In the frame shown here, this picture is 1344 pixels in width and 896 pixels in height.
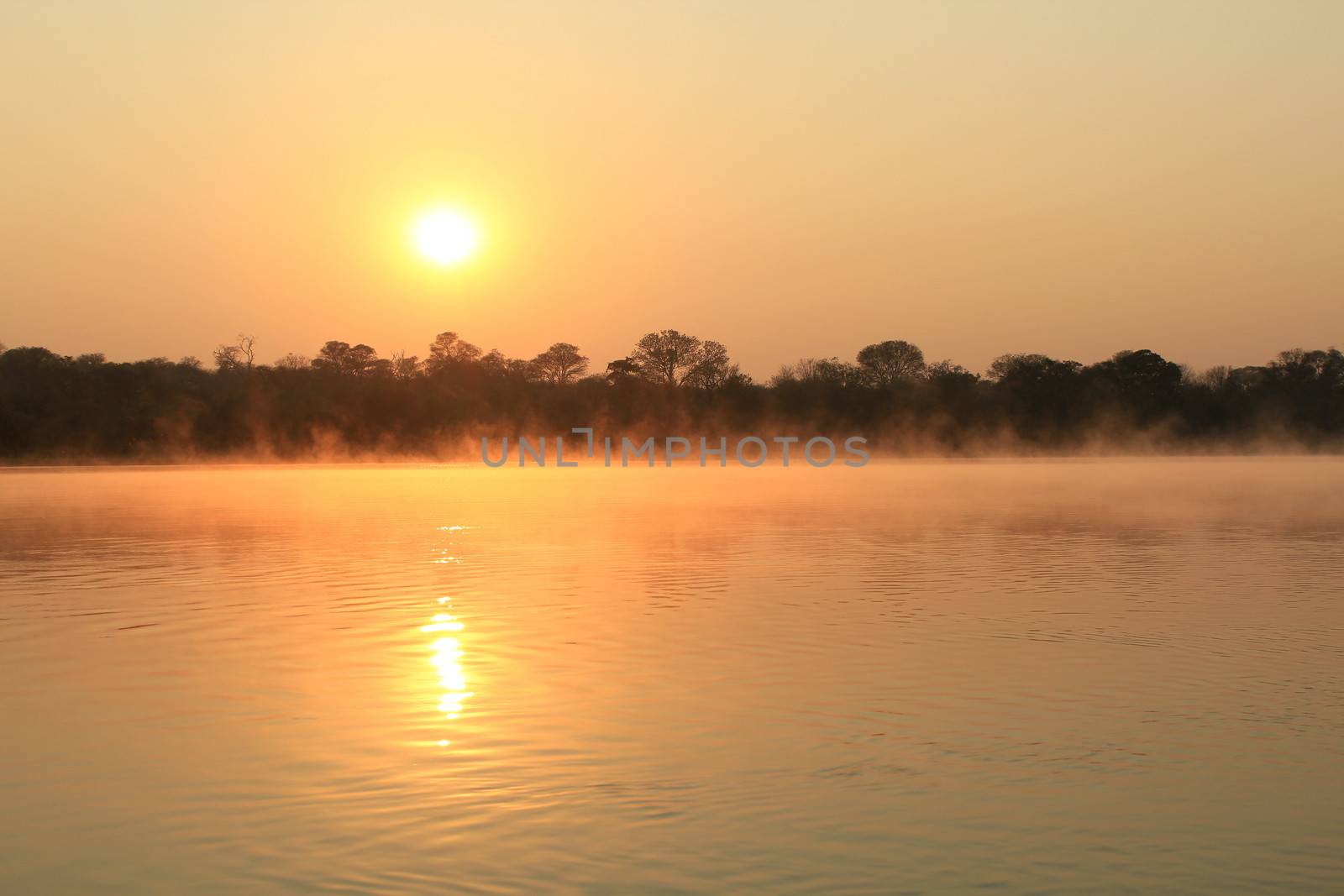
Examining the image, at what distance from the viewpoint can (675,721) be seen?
8219 millimetres

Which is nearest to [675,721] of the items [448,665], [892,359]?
[448,665]

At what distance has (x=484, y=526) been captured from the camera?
24453 mm

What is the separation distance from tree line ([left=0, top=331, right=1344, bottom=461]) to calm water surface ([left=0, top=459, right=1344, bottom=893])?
218 feet

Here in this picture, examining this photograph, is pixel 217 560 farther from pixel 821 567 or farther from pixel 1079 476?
pixel 1079 476

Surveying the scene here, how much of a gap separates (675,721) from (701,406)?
94214 mm

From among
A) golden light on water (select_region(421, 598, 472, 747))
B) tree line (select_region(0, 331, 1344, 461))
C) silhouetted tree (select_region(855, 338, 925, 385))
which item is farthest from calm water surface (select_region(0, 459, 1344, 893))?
silhouetted tree (select_region(855, 338, 925, 385))

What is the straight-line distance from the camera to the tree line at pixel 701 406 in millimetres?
82188

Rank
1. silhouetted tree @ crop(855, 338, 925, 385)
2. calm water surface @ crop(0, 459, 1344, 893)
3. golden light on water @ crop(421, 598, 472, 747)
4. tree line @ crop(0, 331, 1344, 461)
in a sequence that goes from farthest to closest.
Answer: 1. silhouetted tree @ crop(855, 338, 925, 385)
2. tree line @ crop(0, 331, 1344, 461)
3. golden light on water @ crop(421, 598, 472, 747)
4. calm water surface @ crop(0, 459, 1344, 893)

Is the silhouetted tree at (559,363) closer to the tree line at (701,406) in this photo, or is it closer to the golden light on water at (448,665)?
the tree line at (701,406)

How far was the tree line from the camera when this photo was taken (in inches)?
3236

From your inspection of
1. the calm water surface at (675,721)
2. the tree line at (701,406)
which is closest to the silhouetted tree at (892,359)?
the tree line at (701,406)

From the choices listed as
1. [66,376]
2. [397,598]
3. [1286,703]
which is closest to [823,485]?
[397,598]

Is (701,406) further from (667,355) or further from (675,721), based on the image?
(675,721)

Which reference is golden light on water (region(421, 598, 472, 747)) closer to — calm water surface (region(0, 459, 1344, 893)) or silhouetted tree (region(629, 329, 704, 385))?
calm water surface (region(0, 459, 1344, 893))
